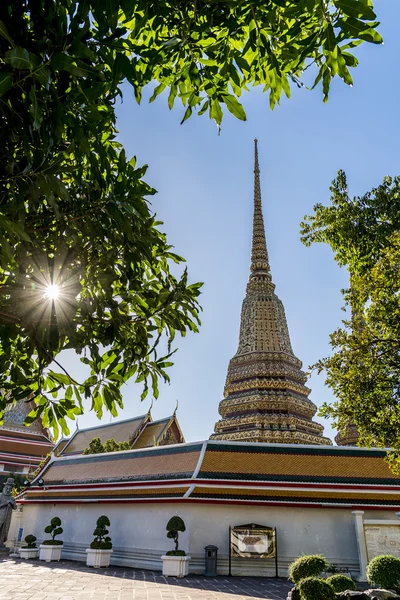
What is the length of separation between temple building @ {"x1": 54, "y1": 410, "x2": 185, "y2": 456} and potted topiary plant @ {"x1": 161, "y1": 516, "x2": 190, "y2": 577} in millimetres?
10267

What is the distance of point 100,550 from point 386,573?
32.1 ft

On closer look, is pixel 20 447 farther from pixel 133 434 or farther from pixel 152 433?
pixel 152 433

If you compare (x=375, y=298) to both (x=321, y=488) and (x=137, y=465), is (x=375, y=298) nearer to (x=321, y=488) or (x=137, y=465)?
(x=321, y=488)

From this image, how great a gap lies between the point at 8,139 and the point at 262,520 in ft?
45.0

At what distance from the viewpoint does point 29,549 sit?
17.4 meters

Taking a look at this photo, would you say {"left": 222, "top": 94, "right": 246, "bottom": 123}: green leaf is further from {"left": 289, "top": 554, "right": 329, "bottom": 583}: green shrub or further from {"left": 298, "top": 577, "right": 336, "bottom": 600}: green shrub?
{"left": 289, "top": 554, "right": 329, "bottom": 583}: green shrub

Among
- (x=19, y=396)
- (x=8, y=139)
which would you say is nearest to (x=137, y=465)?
(x=19, y=396)

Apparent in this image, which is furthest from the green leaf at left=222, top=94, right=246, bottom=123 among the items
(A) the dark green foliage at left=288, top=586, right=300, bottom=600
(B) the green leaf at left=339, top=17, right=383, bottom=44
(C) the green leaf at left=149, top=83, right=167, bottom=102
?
(A) the dark green foliage at left=288, top=586, right=300, bottom=600

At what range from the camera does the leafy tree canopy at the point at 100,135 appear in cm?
243

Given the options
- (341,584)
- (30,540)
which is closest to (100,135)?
(341,584)

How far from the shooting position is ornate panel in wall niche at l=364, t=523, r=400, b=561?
12.6 meters

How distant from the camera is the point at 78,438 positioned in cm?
2858

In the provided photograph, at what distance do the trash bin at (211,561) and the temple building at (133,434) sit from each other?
10.5m

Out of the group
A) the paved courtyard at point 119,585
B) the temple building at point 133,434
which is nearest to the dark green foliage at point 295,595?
the paved courtyard at point 119,585
